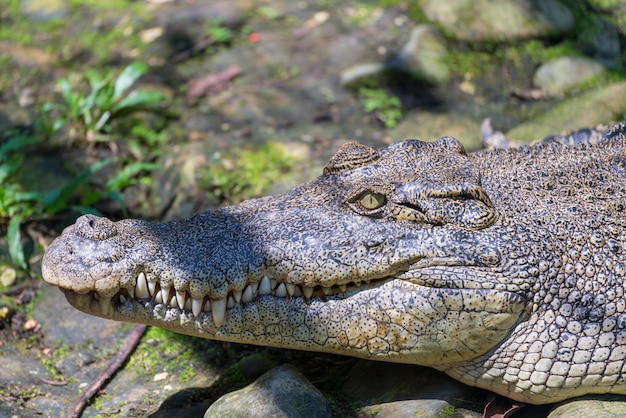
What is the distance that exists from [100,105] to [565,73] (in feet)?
12.9

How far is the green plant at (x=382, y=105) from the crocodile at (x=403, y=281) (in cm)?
258

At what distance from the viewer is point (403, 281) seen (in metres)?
3.27

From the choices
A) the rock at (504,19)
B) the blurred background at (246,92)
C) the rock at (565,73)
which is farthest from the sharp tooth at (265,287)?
the rock at (504,19)

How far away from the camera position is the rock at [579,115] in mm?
5391

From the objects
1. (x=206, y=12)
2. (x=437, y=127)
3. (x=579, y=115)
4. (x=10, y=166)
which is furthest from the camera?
(x=206, y=12)

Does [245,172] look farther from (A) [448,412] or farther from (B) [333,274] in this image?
(A) [448,412]

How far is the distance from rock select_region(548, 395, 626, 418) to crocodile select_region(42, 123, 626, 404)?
56mm

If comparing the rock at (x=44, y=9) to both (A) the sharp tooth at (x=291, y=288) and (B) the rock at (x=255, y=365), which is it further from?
(A) the sharp tooth at (x=291, y=288)

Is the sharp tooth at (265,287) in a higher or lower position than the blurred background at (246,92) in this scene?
higher

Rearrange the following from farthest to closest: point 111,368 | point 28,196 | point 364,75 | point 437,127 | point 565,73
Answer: point 364,75 < point 565,73 < point 437,127 < point 28,196 < point 111,368

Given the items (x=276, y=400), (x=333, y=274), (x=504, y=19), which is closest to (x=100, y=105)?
(x=333, y=274)

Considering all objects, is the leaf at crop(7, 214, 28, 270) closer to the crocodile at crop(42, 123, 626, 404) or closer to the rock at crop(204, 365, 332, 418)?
the crocodile at crop(42, 123, 626, 404)

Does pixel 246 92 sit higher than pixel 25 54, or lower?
lower

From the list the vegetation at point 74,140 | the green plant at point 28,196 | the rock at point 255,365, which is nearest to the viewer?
the rock at point 255,365
